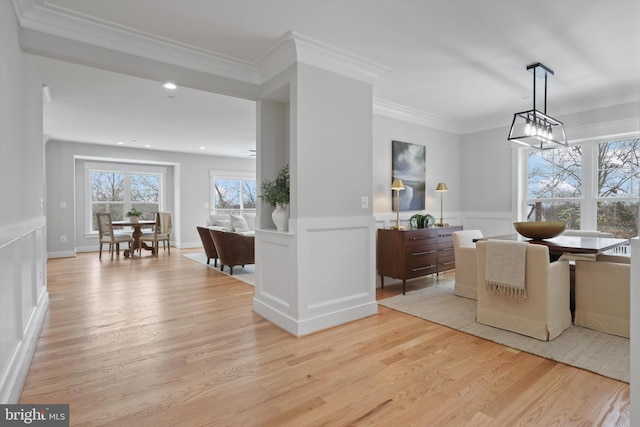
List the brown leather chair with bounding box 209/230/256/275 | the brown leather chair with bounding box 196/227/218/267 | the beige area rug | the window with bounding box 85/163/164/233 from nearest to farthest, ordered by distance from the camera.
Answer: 1. the beige area rug
2. the brown leather chair with bounding box 209/230/256/275
3. the brown leather chair with bounding box 196/227/218/267
4. the window with bounding box 85/163/164/233

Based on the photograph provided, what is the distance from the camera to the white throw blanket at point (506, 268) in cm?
269

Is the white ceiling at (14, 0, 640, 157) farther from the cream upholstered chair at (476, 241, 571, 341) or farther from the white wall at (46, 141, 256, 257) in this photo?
the white wall at (46, 141, 256, 257)

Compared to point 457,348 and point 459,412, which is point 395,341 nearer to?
point 457,348

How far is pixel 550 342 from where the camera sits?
8.57 ft

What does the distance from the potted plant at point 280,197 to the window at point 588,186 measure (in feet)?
13.4

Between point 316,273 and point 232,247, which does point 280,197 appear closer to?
point 316,273

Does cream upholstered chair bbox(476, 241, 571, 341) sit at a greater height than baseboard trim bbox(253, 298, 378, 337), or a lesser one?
greater

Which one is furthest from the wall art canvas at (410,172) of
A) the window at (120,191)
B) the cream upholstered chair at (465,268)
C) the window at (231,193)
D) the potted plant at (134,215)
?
the window at (120,191)

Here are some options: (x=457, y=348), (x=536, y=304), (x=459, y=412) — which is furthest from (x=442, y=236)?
(x=459, y=412)

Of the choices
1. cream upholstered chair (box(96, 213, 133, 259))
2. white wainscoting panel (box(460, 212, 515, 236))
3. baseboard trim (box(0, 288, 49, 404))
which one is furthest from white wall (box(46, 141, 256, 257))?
white wainscoting panel (box(460, 212, 515, 236))

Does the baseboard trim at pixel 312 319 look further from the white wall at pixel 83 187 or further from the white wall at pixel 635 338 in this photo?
the white wall at pixel 83 187

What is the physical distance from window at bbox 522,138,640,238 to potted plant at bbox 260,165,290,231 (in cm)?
408


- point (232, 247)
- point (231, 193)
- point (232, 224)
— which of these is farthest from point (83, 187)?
point (232, 247)

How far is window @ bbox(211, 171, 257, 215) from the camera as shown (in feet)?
30.3
